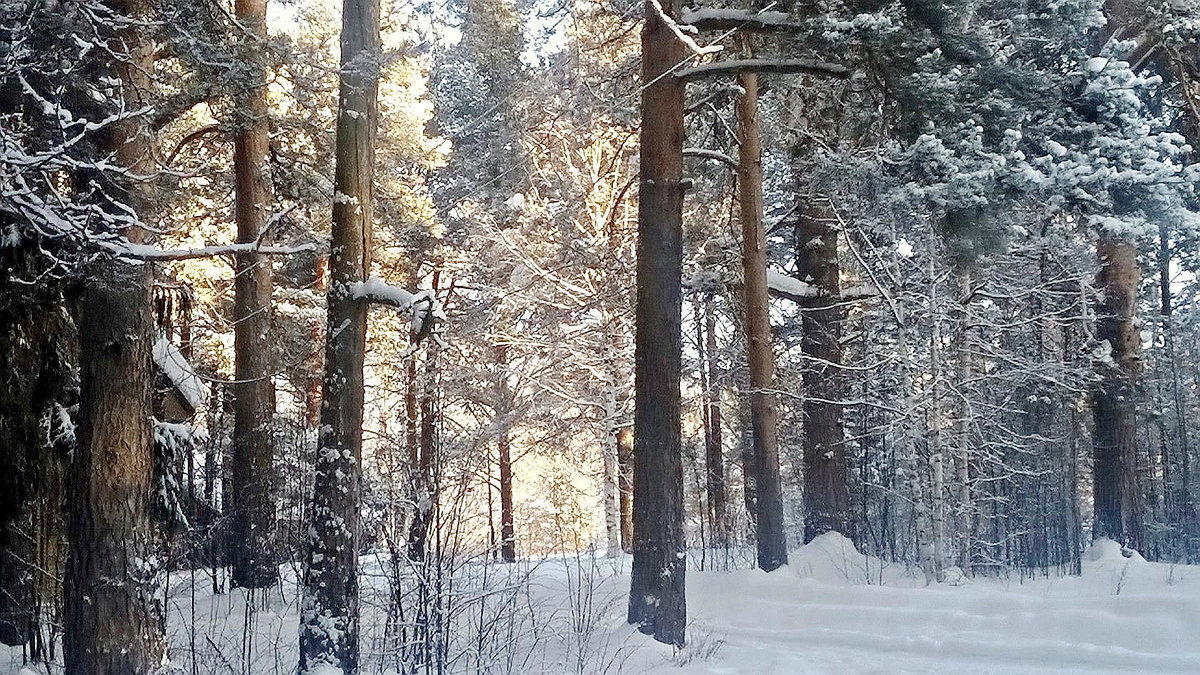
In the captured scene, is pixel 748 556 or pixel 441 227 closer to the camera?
pixel 748 556

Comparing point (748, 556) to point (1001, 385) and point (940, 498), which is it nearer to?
point (940, 498)

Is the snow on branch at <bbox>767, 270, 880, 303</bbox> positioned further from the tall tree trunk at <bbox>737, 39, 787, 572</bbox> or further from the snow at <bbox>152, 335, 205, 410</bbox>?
the snow at <bbox>152, 335, 205, 410</bbox>

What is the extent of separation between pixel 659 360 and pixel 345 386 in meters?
2.91

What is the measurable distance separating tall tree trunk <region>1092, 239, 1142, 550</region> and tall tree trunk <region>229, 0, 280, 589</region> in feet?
39.9

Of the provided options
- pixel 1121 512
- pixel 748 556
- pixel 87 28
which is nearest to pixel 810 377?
pixel 748 556

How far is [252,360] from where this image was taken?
12.0 meters

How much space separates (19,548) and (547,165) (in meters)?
11.3

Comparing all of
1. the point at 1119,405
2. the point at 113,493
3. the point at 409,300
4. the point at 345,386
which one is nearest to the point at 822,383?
the point at 1119,405

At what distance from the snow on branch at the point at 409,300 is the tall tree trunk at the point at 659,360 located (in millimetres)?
2158

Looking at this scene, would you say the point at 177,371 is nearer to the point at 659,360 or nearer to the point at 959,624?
the point at 659,360

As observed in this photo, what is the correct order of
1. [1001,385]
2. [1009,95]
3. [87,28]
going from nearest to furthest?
1. [87,28]
2. [1009,95]
3. [1001,385]

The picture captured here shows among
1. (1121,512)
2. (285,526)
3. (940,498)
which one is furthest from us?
(1121,512)

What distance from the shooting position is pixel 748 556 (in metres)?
14.0

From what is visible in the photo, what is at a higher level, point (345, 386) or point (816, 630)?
point (345, 386)
